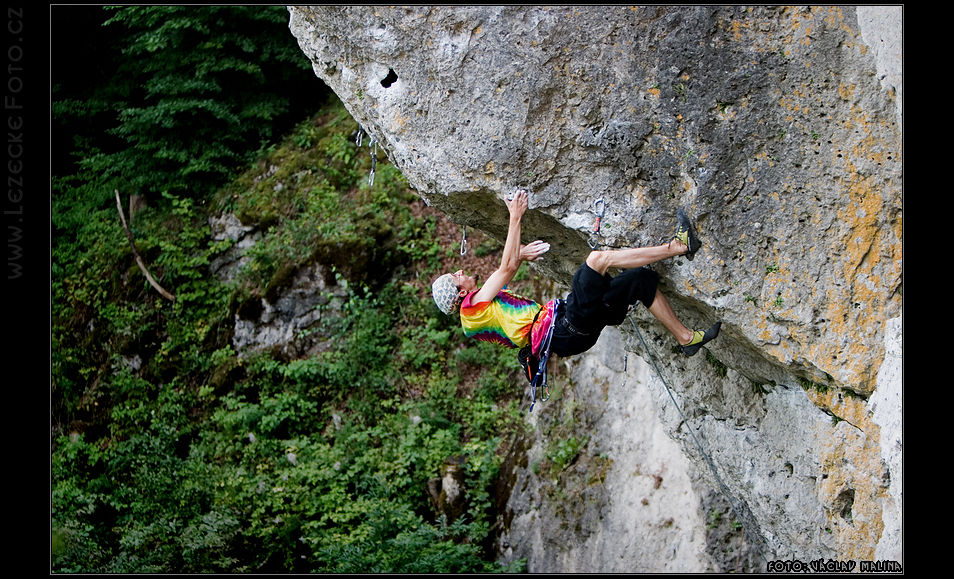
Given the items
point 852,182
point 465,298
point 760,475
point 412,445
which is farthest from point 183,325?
point 852,182

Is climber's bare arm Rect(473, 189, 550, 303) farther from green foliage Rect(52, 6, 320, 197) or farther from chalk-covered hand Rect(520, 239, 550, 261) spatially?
green foliage Rect(52, 6, 320, 197)

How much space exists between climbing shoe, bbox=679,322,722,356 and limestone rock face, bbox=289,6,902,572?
80 mm

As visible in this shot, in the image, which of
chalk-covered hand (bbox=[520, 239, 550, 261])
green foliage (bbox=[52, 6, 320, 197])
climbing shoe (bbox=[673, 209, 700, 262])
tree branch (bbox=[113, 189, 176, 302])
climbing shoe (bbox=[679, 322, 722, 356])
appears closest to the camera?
climbing shoe (bbox=[673, 209, 700, 262])

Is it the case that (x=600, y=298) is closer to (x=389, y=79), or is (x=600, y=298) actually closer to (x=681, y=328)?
(x=681, y=328)

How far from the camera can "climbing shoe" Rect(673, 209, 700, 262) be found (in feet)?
14.0

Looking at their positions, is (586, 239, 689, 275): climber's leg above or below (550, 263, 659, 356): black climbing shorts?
above

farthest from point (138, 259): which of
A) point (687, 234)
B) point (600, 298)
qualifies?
point (687, 234)

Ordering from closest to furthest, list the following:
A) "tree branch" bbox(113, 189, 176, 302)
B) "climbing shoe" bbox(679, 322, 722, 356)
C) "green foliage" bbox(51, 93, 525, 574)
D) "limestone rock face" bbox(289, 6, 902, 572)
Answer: "limestone rock face" bbox(289, 6, 902, 572) < "climbing shoe" bbox(679, 322, 722, 356) < "green foliage" bbox(51, 93, 525, 574) < "tree branch" bbox(113, 189, 176, 302)

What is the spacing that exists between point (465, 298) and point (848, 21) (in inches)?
106

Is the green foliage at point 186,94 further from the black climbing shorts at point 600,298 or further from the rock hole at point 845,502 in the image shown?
the rock hole at point 845,502

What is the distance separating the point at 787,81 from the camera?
13.5 feet

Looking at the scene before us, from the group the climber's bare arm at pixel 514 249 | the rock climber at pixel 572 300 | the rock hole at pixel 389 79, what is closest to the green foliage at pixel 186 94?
the rock hole at pixel 389 79

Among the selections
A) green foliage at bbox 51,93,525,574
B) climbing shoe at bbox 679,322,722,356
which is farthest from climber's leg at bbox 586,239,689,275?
green foliage at bbox 51,93,525,574

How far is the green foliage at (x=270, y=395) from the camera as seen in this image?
8898 mm
